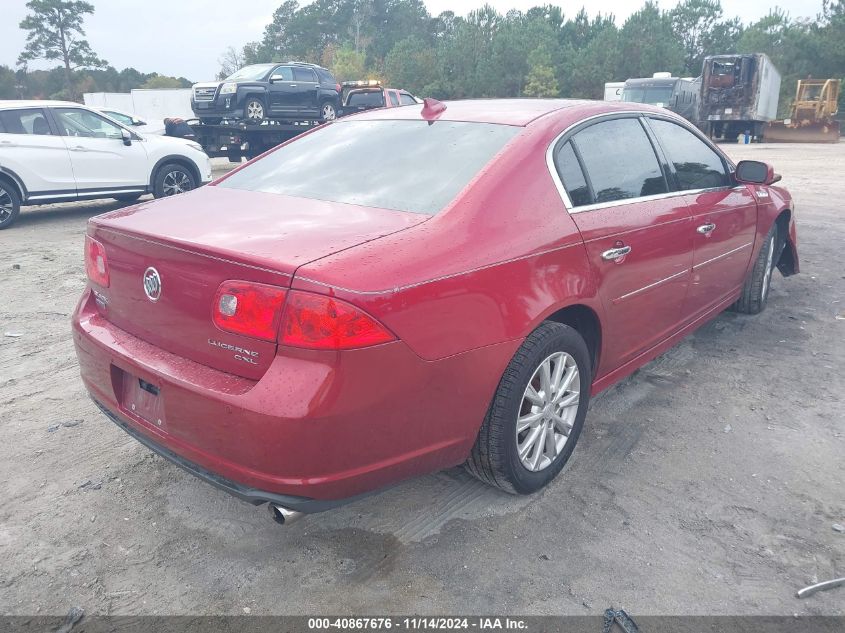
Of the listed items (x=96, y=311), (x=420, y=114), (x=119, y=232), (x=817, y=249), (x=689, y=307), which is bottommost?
(x=817, y=249)

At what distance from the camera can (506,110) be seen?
319cm

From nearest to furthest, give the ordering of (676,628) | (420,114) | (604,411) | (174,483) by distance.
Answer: (676,628) < (174,483) < (420,114) < (604,411)

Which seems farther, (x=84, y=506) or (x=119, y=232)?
(x=84, y=506)

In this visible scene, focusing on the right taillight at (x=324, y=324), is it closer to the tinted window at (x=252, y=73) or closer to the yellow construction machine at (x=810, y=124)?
the tinted window at (x=252, y=73)

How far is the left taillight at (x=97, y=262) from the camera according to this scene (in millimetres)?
2656

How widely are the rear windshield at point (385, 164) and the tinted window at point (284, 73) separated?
46.8 ft

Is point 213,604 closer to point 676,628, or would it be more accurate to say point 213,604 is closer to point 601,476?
point 676,628

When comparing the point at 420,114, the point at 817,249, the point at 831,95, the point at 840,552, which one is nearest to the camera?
the point at 840,552

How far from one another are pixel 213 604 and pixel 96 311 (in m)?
1.30

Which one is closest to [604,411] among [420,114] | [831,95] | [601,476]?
[601,476]

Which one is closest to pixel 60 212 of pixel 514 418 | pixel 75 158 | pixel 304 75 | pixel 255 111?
pixel 75 158

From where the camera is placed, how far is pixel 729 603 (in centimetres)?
227

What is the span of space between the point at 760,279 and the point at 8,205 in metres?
9.31

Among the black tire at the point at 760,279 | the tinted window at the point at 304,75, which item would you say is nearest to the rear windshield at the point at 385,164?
the black tire at the point at 760,279
